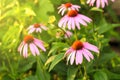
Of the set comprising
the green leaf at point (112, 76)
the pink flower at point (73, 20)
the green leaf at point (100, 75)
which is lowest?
the green leaf at point (112, 76)

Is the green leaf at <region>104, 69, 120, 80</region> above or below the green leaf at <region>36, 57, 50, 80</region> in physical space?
below

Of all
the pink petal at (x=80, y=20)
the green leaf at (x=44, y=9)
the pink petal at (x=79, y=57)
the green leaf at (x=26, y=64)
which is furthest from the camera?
the green leaf at (x=44, y=9)

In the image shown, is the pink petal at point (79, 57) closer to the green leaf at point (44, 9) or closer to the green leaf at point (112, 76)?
the green leaf at point (112, 76)

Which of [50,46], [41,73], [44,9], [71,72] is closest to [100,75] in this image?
[71,72]

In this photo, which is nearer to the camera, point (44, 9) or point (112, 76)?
point (112, 76)

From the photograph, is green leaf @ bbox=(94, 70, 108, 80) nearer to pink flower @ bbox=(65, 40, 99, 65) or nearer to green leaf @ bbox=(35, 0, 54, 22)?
pink flower @ bbox=(65, 40, 99, 65)

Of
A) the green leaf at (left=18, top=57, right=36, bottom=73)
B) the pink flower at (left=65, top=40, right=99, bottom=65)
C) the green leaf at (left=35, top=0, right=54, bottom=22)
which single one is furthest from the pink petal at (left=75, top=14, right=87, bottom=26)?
the green leaf at (left=35, top=0, right=54, bottom=22)

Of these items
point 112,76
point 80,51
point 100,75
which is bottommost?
point 112,76

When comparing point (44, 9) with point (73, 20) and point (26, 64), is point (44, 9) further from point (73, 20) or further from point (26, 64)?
point (73, 20)

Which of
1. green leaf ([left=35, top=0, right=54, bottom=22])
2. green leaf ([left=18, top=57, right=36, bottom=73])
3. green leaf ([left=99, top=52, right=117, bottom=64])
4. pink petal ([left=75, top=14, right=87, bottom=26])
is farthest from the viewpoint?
green leaf ([left=35, top=0, right=54, bottom=22])

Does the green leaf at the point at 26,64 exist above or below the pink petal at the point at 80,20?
below

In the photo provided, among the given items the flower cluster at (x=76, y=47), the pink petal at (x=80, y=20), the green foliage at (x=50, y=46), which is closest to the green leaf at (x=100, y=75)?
the green foliage at (x=50, y=46)
